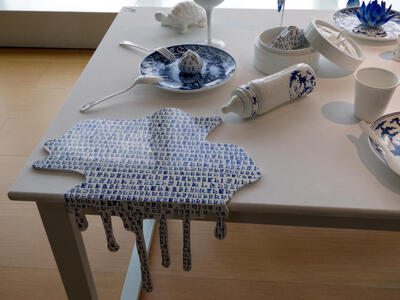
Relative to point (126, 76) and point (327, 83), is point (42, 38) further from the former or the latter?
point (327, 83)

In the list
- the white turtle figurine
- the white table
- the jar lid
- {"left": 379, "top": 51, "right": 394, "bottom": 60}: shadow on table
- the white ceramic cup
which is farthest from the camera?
the white turtle figurine

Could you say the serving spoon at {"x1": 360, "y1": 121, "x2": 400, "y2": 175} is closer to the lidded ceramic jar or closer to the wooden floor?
the lidded ceramic jar

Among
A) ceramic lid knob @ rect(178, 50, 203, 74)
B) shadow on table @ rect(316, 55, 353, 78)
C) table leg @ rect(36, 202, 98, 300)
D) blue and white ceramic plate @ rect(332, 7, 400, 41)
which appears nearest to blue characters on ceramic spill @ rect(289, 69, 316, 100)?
shadow on table @ rect(316, 55, 353, 78)

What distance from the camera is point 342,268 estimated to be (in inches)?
55.7

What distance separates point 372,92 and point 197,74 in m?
0.41

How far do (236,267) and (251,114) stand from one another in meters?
0.68

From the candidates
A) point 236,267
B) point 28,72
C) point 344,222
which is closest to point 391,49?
point 344,222

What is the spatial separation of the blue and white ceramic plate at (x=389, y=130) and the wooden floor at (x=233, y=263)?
0.67 metres

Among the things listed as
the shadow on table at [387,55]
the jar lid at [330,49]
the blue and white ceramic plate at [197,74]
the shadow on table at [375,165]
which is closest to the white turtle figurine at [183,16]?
the blue and white ceramic plate at [197,74]

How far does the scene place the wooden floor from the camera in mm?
1355

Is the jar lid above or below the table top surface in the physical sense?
above

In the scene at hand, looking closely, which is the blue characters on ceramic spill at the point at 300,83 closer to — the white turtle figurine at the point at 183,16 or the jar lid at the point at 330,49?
the jar lid at the point at 330,49

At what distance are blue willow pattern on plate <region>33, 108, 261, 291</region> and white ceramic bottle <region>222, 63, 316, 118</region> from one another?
0.21 feet

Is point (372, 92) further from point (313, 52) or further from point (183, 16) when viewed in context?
point (183, 16)
